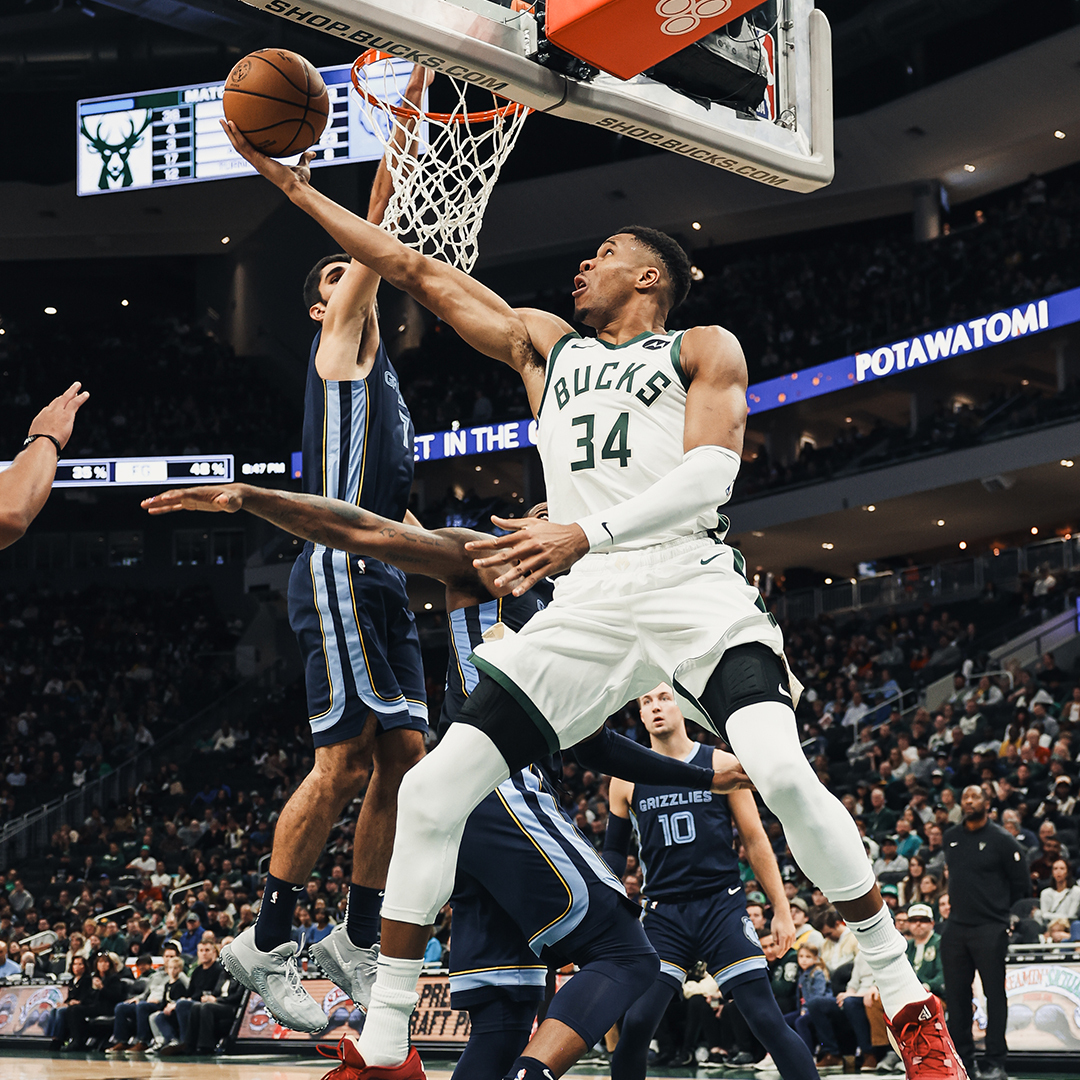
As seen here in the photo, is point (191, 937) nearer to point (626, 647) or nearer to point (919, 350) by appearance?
point (626, 647)

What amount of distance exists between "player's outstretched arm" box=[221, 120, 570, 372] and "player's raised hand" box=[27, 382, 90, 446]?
3.37 ft

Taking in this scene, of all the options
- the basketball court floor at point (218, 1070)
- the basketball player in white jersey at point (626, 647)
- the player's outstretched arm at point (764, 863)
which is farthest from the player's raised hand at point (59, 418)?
the basketball court floor at point (218, 1070)

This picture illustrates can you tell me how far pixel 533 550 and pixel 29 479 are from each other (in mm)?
1882

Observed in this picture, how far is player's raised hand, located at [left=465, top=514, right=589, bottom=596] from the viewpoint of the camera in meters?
3.44

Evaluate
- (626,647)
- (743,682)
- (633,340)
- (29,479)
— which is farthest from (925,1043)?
(29,479)

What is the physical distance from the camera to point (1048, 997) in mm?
9656

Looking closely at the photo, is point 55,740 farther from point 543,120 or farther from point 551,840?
point 551,840

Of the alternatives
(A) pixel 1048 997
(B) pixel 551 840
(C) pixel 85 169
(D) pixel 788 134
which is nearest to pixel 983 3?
(C) pixel 85 169

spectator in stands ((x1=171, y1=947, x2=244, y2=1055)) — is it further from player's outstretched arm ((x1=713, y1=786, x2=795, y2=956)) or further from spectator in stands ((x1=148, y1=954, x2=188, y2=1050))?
player's outstretched arm ((x1=713, y1=786, x2=795, y2=956))

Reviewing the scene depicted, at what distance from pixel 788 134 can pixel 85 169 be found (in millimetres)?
24837

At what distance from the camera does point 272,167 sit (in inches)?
181

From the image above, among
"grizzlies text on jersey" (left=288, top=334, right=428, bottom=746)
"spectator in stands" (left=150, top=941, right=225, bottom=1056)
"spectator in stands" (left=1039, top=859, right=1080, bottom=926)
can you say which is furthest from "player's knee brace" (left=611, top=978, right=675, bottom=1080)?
"spectator in stands" (left=150, top=941, right=225, bottom=1056)

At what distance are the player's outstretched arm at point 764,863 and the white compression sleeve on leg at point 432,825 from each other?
3310 millimetres

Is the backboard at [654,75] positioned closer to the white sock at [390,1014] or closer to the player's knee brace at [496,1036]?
the white sock at [390,1014]
